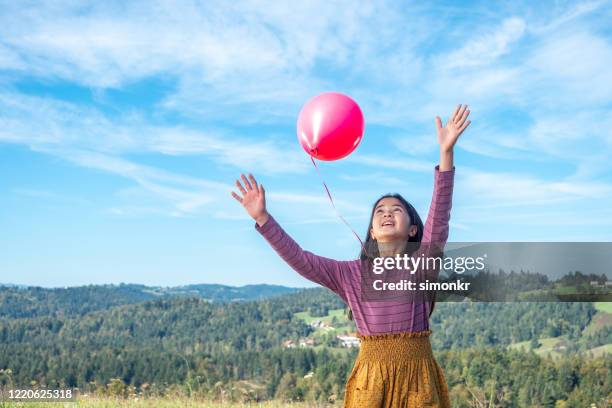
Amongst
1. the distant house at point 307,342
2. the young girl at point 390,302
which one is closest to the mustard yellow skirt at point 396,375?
the young girl at point 390,302

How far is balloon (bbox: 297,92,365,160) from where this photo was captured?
11.4 feet

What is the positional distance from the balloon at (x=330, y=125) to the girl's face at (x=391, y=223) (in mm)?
451

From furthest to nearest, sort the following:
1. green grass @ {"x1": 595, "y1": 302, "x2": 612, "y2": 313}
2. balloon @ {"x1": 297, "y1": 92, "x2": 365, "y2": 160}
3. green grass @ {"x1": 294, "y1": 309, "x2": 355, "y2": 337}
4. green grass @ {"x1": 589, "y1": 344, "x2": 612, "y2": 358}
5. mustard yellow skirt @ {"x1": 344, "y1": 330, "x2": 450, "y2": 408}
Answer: green grass @ {"x1": 294, "y1": 309, "x2": 355, "y2": 337} → green grass @ {"x1": 595, "y1": 302, "x2": 612, "y2": 313} → green grass @ {"x1": 589, "y1": 344, "x2": 612, "y2": 358} → balloon @ {"x1": 297, "y1": 92, "x2": 365, "y2": 160} → mustard yellow skirt @ {"x1": 344, "y1": 330, "x2": 450, "y2": 408}

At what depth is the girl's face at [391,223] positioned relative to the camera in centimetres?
321

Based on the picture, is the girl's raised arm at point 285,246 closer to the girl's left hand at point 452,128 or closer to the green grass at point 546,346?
the girl's left hand at point 452,128

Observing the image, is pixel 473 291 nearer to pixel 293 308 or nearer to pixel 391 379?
pixel 391 379

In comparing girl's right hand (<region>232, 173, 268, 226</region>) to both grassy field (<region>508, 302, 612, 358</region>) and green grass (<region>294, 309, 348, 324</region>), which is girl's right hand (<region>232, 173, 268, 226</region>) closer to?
grassy field (<region>508, 302, 612, 358</region>)

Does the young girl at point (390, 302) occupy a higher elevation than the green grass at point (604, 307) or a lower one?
lower

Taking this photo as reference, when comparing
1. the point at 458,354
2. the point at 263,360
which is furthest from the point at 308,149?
the point at 263,360

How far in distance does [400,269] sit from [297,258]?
Result: 1.62ft

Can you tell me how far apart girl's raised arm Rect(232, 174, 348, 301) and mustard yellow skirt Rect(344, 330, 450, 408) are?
36cm

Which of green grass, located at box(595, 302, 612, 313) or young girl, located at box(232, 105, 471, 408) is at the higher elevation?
green grass, located at box(595, 302, 612, 313)

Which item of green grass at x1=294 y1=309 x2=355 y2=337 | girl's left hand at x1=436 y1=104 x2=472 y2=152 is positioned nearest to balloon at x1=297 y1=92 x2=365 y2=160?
girl's left hand at x1=436 y1=104 x2=472 y2=152

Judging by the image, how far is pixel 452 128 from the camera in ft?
10.0
